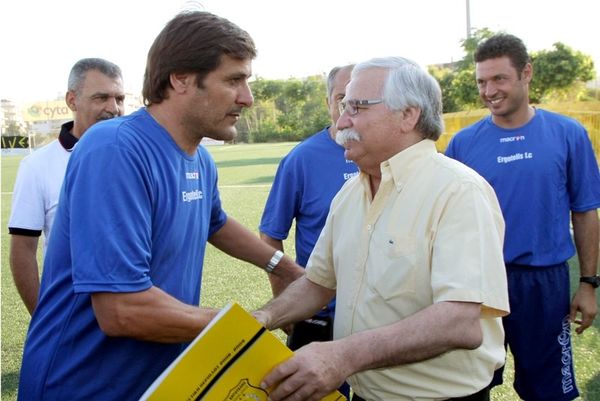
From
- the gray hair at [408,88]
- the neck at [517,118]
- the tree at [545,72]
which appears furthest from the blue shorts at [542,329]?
the tree at [545,72]

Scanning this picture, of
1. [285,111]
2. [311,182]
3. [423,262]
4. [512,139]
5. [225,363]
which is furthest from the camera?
[285,111]

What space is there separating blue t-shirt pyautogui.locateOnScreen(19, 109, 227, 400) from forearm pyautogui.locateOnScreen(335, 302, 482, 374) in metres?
0.69

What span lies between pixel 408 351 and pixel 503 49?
301 cm

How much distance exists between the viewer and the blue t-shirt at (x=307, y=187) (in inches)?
145

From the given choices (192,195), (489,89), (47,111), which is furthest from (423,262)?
(47,111)

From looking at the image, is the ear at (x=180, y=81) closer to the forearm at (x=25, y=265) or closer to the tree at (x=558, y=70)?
the forearm at (x=25, y=265)

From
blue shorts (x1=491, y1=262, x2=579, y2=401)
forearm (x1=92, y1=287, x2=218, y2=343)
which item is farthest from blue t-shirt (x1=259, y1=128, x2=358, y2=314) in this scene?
forearm (x1=92, y1=287, x2=218, y2=343)

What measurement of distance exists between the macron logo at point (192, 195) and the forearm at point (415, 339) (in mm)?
807

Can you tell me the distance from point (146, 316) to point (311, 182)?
202 cm

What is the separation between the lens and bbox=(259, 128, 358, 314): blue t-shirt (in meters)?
3.69

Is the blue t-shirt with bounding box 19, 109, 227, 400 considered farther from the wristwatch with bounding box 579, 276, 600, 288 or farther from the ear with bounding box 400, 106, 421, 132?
the wristwatch with bounding box 579, 276, 600, 288

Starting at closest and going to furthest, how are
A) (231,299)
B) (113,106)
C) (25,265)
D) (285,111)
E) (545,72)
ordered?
(25,265) → (113,106) → (231,299) → (545,72) → (285,111)

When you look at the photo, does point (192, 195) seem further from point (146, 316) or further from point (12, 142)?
point (12, 142)

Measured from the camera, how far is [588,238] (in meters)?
3.94
